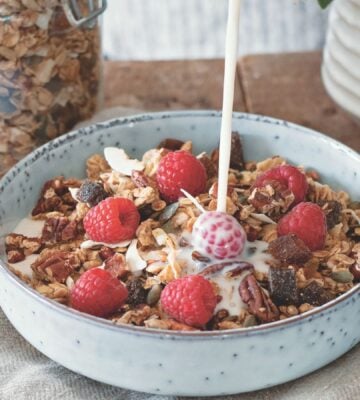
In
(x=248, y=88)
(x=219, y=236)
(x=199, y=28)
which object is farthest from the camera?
(x=199, y=28)

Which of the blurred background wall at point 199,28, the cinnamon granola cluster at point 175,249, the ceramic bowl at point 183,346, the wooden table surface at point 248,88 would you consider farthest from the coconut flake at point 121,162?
the blurred background wall at point 199,28

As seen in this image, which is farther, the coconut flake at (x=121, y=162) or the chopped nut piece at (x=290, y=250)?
the coconut flake at (x=121, y=162)

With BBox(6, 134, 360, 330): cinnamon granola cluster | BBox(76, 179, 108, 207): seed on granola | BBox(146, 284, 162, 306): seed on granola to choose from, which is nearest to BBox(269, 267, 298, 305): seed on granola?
BBox(6, 134, 360, 330): cinnamon granola cluster

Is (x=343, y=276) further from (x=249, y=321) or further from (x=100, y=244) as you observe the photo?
(x=100, y=244)

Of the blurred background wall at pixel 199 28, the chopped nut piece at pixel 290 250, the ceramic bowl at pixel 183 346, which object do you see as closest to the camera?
the ceramic bowl at pixel 183 346

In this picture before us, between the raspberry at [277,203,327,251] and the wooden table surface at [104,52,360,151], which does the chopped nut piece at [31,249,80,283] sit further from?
the wooden table surface at [104,52,360,151]

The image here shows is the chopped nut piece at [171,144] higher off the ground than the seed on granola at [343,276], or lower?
higher

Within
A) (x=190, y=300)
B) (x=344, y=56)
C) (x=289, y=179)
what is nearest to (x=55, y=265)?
(x=190, y=300)

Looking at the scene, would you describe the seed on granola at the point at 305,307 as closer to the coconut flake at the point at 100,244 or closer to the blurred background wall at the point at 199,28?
the coconut flake at the point at 100,244
